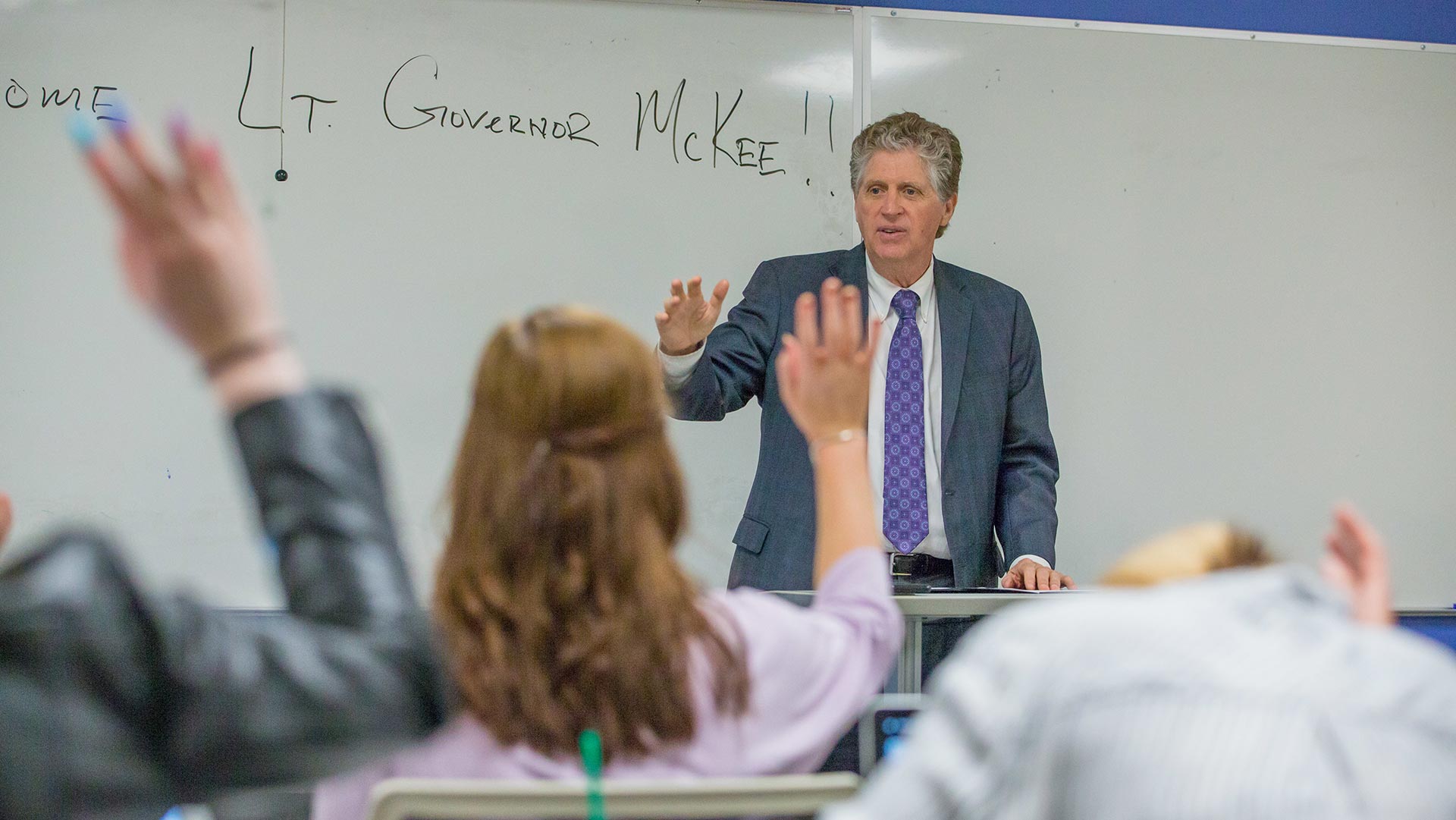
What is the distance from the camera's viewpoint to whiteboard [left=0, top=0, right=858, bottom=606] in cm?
307

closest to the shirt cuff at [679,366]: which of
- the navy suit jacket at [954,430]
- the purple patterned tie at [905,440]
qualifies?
the navy suit jacket at [954,430]

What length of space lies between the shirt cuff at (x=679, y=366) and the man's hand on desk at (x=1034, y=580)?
0.71 meters

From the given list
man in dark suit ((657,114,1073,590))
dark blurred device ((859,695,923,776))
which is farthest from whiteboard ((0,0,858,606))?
dark blurred device ((859,695,923,776))

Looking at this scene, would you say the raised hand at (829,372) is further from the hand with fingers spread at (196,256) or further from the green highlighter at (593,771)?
the hand with fingers spread at (196,256)

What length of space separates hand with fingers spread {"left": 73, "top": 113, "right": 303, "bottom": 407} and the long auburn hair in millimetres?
505

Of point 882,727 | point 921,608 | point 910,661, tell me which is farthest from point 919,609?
point 882,727

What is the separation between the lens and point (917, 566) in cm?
276

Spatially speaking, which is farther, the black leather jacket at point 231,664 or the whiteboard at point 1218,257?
the whiteboard at point 1218,257

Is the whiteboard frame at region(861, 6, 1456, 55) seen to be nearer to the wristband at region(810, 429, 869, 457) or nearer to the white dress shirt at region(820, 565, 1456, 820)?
the wristband at region(810, 429, 869, 457)

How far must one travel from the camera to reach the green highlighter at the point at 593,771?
876mm

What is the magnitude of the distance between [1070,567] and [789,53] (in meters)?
1.51

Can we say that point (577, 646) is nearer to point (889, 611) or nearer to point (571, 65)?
point (889, 611)

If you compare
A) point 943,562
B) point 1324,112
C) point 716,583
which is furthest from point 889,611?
point 1324,112

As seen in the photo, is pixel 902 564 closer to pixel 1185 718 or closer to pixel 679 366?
pixel 679 366
